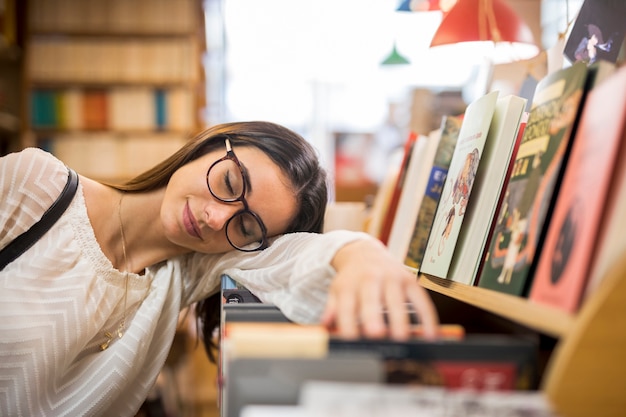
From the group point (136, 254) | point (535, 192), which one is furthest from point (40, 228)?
point (535, 192)

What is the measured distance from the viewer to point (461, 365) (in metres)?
0.63

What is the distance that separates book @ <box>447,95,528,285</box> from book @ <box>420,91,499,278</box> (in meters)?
0.01

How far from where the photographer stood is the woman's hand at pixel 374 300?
70cm

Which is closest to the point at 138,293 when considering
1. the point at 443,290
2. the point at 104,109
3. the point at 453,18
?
the point at 443,290

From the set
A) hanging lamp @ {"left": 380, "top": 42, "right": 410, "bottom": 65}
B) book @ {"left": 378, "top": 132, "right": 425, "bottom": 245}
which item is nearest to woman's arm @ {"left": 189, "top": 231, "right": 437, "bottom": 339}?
book @ {"left": 378, "top": 132, "right": 425, "bottom": 245}

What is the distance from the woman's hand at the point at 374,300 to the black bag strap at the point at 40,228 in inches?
27.3

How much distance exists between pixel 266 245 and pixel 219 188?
149 mm

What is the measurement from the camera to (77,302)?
1.22m

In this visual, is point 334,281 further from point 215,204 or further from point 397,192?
point 397,192

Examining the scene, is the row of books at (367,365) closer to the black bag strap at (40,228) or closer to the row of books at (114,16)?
the black bag strap at (40,228)

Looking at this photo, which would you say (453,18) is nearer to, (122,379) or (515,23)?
(515,23)

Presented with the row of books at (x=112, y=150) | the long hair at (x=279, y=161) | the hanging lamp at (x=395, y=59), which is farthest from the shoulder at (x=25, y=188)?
the row of books at (x=112, y=150)

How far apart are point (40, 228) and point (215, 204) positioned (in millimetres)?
344


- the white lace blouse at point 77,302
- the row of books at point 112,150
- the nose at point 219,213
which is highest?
the nose at point 219,213
